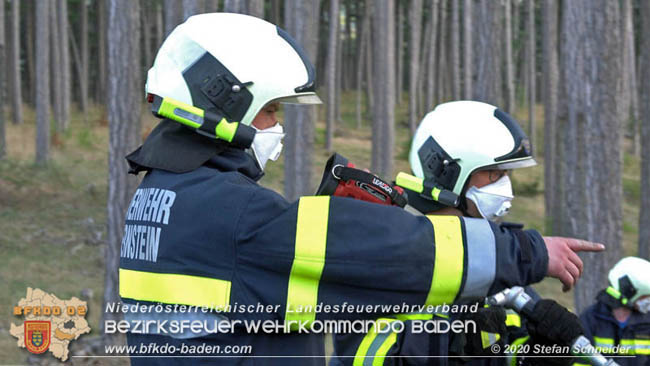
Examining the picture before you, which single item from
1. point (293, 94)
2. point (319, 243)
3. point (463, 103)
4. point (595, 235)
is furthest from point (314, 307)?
point (595, 235)

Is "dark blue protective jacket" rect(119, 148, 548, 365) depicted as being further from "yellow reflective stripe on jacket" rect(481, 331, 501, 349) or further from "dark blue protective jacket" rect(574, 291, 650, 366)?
"dark blue protective jacket" rect(574, 291, 650, 366)

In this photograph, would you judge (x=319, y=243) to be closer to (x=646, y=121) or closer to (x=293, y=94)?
(x=293, y=94)

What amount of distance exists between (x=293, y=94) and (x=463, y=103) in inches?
60.7

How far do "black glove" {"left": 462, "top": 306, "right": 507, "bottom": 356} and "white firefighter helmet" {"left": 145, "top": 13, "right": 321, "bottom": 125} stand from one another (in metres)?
1.24

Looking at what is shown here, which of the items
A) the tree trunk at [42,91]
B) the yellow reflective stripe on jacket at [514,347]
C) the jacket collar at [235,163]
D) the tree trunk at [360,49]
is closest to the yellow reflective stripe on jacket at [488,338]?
the yellow reflective stripe on jacket at [514,347]

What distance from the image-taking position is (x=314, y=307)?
6.06 ft

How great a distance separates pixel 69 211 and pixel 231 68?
12.3m

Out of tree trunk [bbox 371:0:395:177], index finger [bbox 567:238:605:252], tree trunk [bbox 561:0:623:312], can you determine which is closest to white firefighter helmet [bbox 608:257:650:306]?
tree trunk [bbox 561:0:623:312]

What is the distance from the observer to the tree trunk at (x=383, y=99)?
1431cm

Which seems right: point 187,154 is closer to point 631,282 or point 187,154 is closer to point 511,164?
point 511,164

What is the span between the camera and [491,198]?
331 centimetres

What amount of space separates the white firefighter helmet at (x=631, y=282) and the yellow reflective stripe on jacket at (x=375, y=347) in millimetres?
2837

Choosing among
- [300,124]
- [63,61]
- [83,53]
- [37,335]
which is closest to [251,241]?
[37,335]

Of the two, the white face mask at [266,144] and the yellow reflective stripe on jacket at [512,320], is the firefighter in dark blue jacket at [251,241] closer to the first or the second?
the white face mask at [266,144]
